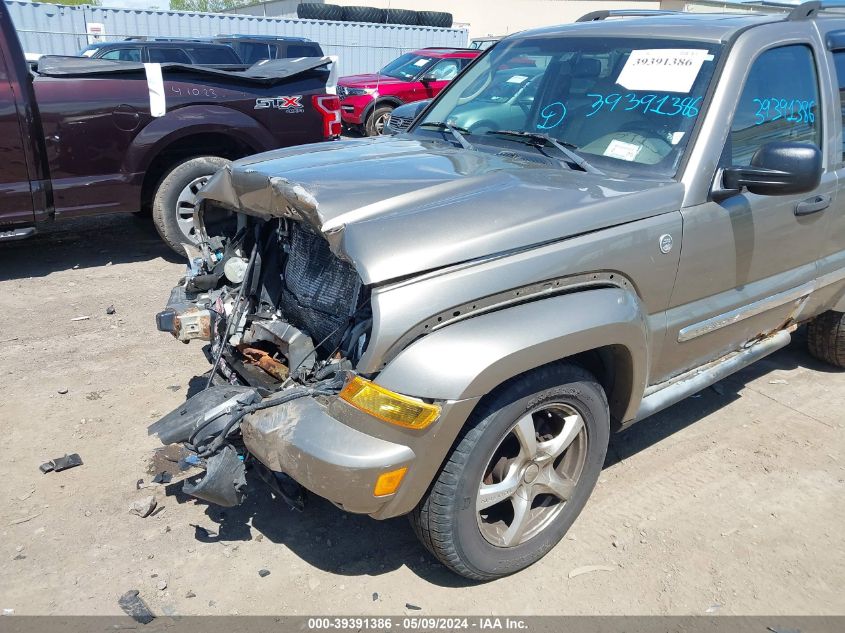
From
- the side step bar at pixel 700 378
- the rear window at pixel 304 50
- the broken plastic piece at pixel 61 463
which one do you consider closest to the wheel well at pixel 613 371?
the side step bar at pixel 700 378

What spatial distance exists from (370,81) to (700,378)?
12.1 m

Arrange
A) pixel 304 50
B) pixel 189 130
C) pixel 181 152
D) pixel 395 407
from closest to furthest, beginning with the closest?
pixel 395 407 < pixel 189 130 < pixel 181 152 < pixel 304 50

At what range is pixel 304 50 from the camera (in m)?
16.1

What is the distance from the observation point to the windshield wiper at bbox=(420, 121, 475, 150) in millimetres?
3550

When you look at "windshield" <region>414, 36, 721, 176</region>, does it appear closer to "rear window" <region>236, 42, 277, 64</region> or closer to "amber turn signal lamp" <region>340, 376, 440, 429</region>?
"amber turn signal lamp" <region>340, 376, 440, 429</region>

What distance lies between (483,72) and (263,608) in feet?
9.79

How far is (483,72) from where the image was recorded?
13.2 feet

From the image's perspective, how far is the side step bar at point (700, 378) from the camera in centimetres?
310

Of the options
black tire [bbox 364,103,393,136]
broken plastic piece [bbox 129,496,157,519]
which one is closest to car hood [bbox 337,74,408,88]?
black tire [bbox 364,103,393,136]

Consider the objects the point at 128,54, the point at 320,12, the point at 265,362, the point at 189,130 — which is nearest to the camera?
the point at 265,362

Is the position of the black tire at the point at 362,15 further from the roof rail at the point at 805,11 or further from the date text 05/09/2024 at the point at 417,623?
the date text 05/09/2024 at the point at 417,623

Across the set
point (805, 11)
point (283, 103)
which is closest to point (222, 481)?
point (805, 11)

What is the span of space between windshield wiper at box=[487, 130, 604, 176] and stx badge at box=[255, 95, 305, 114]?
344 cm

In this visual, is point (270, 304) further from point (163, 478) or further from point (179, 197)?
point (179, 197)
